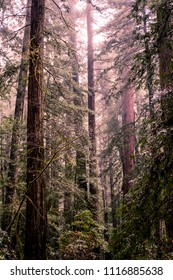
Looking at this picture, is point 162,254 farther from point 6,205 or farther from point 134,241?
point 6,205

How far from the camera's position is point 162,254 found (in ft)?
13.4

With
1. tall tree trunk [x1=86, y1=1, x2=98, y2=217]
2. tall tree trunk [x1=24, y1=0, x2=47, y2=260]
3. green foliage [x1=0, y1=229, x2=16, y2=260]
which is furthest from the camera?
tall tree trunk [x1=86, y1=1, x2=98, y2=217]

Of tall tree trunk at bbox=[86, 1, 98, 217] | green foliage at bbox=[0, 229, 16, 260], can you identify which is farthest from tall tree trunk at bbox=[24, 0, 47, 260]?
tall tree trunk at bbox=[86, 1, 98, 217]

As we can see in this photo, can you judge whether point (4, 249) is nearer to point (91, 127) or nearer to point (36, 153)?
point (36, 153)

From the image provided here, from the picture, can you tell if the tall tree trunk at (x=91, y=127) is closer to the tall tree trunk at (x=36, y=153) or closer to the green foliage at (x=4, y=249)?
the tall tree trunk at (x=36, y=153)

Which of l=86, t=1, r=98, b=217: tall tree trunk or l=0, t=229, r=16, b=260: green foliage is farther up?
l=86, t=1, r=98, b=217: tall tree trunk

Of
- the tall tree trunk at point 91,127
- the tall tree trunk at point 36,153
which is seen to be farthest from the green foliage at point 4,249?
the tall tree trunk at point 91,127

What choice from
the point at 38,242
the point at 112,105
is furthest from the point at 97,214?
the point at 112,105

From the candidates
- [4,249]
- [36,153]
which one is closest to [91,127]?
[36,153]

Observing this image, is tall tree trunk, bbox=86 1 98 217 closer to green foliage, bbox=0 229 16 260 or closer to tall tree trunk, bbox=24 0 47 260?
tall tree trunk, bbox=24 0 47 260

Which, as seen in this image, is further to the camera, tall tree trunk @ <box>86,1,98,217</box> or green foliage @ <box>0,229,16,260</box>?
tall tree trunk @ <box>86,1,98,217</box>

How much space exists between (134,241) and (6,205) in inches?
245

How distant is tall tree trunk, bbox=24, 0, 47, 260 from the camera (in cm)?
558
